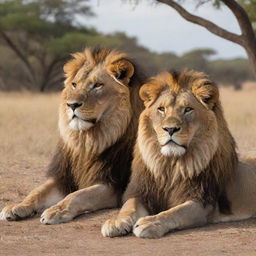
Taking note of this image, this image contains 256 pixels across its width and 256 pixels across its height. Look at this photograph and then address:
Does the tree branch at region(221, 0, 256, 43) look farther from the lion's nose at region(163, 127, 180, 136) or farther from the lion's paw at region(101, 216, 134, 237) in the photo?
the lion's paw at region(101, 216, 134, 237)

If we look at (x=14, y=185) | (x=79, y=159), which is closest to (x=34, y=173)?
(x=14, y=185)

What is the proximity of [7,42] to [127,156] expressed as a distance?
2650cm

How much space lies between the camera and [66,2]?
1244 inches

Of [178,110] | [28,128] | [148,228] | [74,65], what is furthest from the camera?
[28,128]

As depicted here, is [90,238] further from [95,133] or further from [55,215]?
[95,133]

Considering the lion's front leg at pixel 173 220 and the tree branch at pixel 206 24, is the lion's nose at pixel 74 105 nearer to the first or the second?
the lion's front leg at pixel 173 220

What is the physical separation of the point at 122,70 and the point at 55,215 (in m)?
1.24

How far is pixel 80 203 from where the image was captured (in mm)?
5414

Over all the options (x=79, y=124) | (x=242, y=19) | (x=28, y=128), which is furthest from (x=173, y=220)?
(x=28, y=128)

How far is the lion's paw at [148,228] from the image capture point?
469cm

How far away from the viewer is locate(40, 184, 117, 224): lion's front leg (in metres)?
5.25

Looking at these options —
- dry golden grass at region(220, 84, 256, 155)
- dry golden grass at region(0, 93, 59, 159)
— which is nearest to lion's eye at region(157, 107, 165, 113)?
dry golden grass at region(220, 84, 256, 155)

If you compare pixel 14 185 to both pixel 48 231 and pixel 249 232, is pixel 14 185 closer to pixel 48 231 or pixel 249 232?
pixel 48 231

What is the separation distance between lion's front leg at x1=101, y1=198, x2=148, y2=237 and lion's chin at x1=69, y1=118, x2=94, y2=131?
732mm
